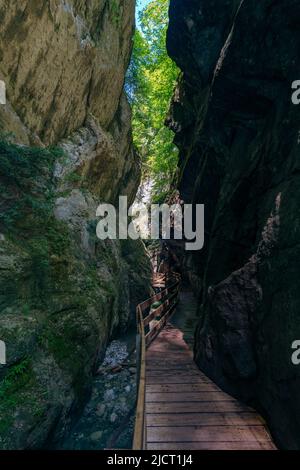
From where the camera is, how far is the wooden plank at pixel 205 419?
210 inches

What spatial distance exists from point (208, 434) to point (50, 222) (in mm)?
7295

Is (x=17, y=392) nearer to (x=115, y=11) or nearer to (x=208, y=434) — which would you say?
(x=208, y=434)

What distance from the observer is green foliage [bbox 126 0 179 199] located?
77.1 ft

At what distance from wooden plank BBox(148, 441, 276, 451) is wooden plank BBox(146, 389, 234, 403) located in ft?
4.29

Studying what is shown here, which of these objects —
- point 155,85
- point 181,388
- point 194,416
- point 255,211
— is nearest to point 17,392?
point 181,388

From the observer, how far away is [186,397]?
6.29m

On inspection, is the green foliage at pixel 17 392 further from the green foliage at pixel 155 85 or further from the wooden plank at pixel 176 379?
the green foliage at pixel 155 85

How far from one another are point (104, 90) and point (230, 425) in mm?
15917

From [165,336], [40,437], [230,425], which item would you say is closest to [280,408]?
[230,425]

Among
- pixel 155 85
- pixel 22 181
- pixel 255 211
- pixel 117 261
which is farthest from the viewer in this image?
pixel 155 85

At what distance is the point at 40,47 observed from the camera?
9.48m

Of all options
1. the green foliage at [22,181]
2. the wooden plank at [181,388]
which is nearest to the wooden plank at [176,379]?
the wooden plank at [181,388]

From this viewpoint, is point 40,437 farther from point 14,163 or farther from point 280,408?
point 14,163

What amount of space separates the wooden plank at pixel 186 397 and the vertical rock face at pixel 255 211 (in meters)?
0.36
